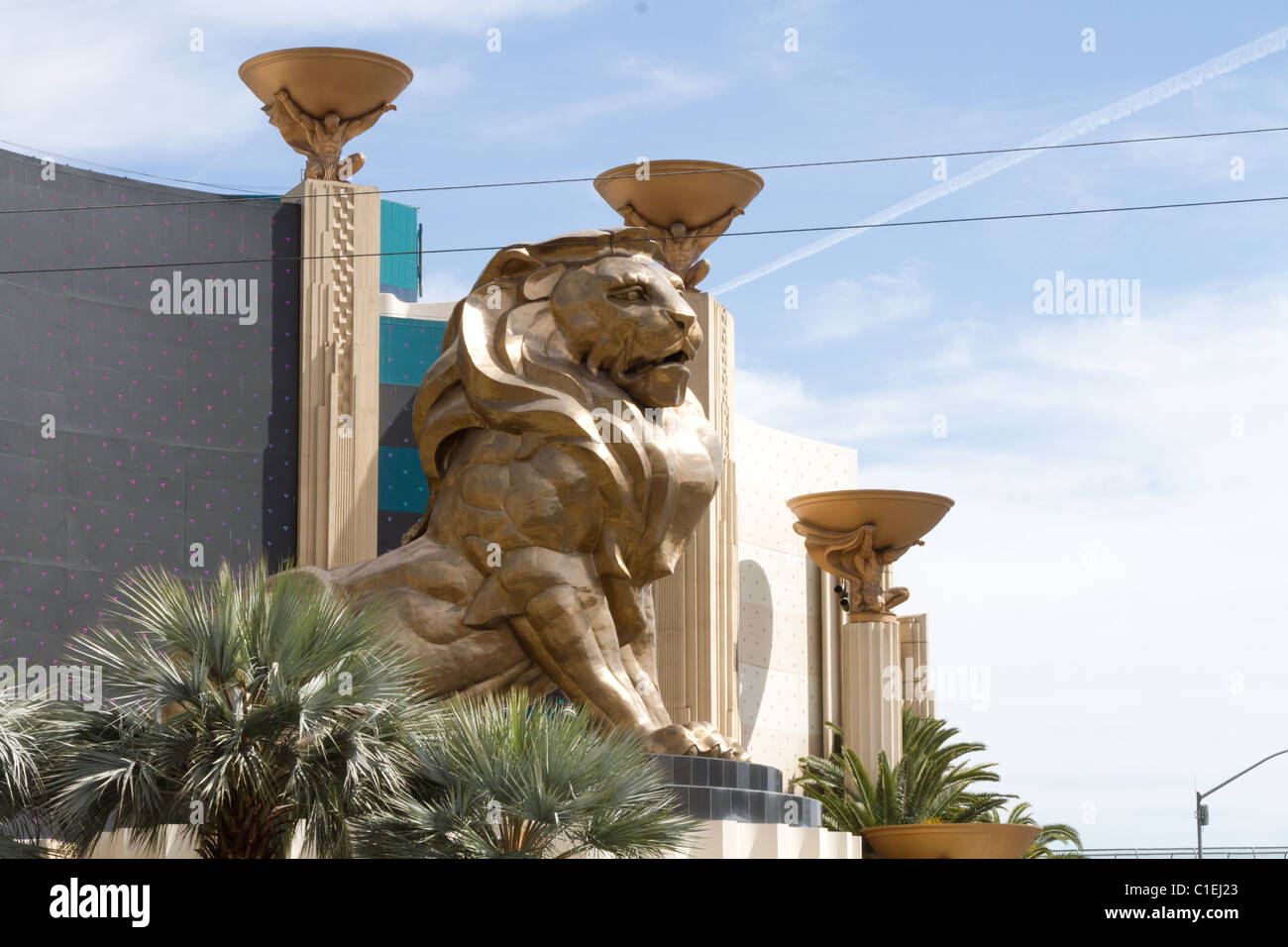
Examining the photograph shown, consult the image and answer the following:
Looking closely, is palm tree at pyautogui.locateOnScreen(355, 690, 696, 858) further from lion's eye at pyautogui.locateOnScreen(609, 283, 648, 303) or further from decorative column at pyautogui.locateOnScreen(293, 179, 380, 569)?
decorative column at pyautogui.locateOnScreen(293, 179, 380, 569)

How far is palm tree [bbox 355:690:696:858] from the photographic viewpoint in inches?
348

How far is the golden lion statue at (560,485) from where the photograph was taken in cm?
1148

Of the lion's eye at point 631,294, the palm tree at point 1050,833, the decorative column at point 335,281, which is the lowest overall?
the palm tree at point 1050,833

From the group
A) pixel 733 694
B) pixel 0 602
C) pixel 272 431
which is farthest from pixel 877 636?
pixel 0 602

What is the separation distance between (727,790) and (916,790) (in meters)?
12.8

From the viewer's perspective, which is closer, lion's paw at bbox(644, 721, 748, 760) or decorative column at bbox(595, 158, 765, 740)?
lion's paw at bbox(644, 721, 748, 760)

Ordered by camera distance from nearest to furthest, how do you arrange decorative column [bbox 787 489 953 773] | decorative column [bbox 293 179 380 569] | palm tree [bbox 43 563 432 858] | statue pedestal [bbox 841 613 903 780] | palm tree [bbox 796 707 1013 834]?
palm tree [bbox 43 563 432 858] < decorative column [bbox 293 179 380 569] < palm tree [bbox 796 707 1013 834] < decorative column [bbox 787 489 953 773] < statue pedestal [bbox 841 613 903 780]

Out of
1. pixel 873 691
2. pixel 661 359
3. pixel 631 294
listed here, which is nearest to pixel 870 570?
pixel 873 691

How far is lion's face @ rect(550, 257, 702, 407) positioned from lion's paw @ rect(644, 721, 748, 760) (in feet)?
7.63

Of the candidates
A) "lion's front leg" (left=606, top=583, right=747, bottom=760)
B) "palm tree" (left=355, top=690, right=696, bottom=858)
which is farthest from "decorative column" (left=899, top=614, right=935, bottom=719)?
"palm tree" (left=355, top=690, right=696, bottom=858)

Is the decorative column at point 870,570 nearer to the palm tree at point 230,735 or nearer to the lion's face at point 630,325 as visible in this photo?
the lion's face at point 630,325

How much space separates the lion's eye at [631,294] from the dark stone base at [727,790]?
10.4 feet

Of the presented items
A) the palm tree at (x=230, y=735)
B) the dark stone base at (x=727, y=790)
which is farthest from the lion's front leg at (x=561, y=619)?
the palm tree at (x=230, y=735)

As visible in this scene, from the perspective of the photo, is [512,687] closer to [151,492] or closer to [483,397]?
[483,397]
